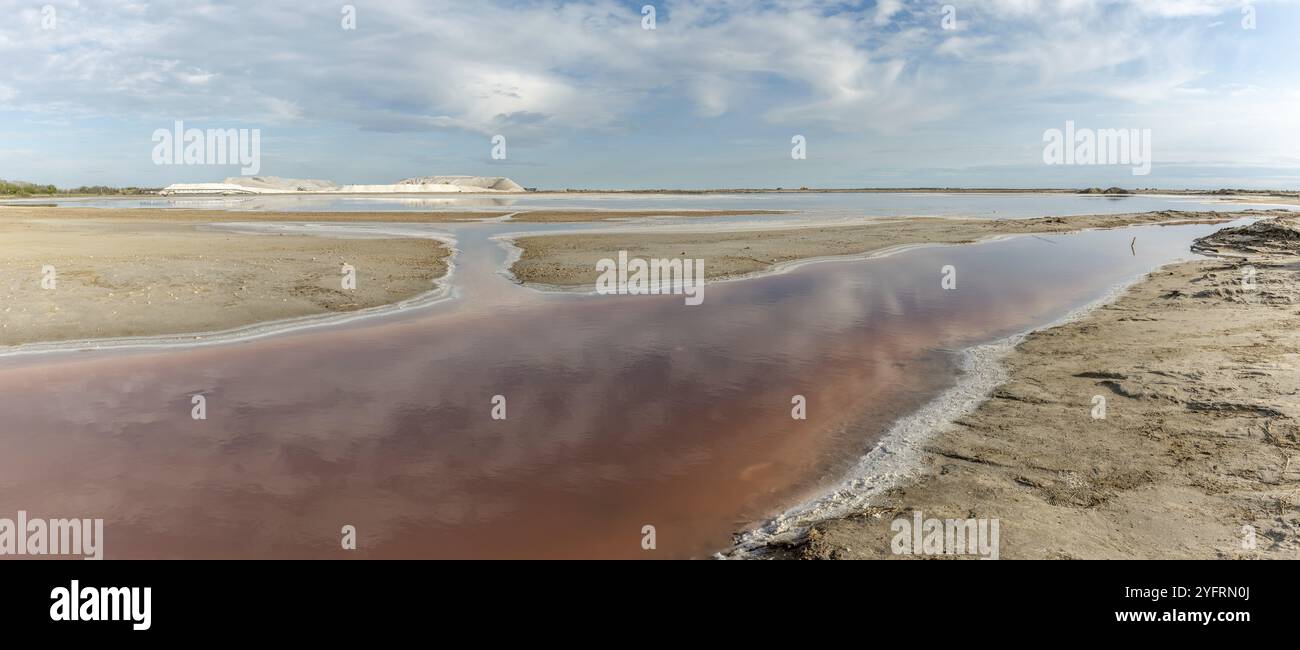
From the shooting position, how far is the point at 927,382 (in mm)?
12328

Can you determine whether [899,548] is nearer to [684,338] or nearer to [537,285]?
[684,338]

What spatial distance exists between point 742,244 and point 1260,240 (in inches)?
1086

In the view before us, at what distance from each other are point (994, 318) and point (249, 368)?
19.2 metres

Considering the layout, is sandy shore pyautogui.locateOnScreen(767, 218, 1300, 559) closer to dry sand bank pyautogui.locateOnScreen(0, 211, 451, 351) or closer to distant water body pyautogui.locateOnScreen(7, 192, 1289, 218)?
dry sand bank pyautogui.locateOnScreen(0, 211, 451, 351)

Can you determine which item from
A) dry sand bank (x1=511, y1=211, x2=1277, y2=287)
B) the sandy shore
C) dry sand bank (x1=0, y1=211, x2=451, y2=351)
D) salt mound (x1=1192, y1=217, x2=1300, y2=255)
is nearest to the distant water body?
dry sand bank (x1=511, y1=211, x2=1277, y2=287)

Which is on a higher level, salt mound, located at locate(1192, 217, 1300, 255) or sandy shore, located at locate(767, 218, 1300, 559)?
salt mound, located at locate(1192, 217, 1300, 255)

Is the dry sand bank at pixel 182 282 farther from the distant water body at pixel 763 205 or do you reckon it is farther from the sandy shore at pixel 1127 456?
the distant water body at pixel 763 205

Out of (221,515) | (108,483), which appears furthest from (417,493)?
(108,483)

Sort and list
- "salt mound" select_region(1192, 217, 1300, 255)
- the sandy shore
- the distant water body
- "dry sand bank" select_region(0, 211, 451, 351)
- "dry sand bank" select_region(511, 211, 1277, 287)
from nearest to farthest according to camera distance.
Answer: the sandy shore
"dry sand bank" select_region(0, 211, 451, 351)
"dry sand bank" select_region(511, 211, 1277, 287)
"salt mound" select_region(1192, 217, 1300, 255)
the distant water body

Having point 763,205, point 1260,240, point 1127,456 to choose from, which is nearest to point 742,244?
point 1260,240

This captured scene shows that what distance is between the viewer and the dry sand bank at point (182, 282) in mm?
→ 16180

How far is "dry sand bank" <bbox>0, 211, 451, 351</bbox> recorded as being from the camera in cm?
1618

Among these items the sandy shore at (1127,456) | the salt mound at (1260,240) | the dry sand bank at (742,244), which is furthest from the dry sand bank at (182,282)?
the salt mound at (1260,240)

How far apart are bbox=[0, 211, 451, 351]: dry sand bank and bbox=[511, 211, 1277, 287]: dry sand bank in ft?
17.0
